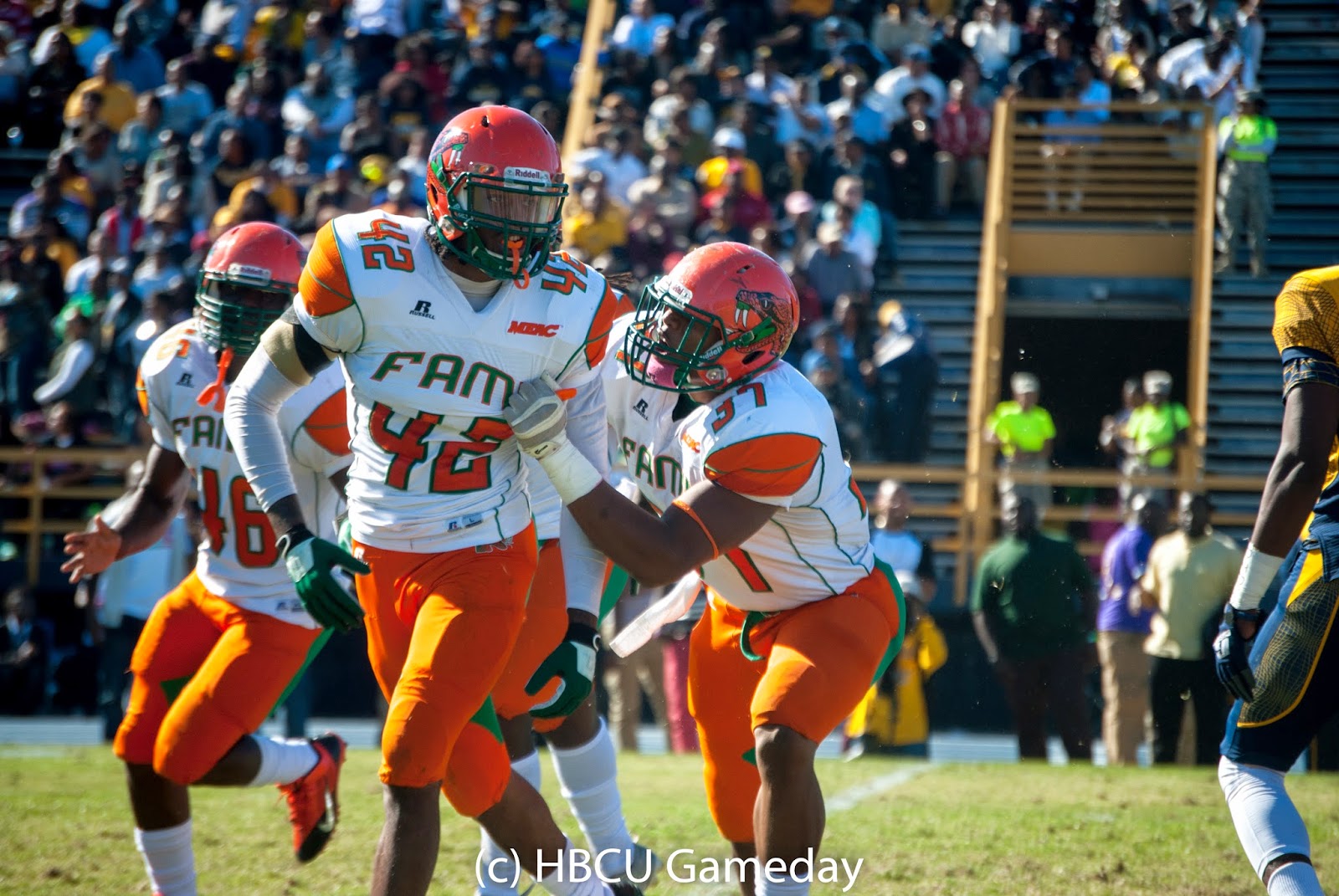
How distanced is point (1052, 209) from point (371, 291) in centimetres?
894

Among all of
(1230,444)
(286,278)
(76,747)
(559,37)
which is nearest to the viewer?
(286,278)

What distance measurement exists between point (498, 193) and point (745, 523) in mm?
989

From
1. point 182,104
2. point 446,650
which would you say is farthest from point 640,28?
point 446,650

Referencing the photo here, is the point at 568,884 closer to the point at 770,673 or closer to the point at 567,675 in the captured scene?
the point at 567,675

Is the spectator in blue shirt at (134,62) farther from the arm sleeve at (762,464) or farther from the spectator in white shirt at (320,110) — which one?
the arm sleeve at (762,464)

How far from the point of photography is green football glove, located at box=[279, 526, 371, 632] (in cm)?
363

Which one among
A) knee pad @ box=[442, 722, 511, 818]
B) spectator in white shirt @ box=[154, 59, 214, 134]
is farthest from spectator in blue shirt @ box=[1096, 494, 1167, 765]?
spectator in white shirt @ box=[154, 59, 214, 134]

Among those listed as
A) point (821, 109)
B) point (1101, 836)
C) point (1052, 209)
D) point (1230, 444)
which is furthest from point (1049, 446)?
point (1101, 836)

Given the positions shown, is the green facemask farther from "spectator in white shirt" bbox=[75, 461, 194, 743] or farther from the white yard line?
"spectator in white shirt" bbox=[75, 461, 194, 743]

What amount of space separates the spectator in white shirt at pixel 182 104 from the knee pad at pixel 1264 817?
40.5 ft

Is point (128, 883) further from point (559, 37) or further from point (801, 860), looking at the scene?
point (559, 37)

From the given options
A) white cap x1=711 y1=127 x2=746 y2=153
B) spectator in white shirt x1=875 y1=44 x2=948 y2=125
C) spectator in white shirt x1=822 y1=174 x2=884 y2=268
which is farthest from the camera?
spectator in white shirt x1=875 y1=44 x2=948 y2=125

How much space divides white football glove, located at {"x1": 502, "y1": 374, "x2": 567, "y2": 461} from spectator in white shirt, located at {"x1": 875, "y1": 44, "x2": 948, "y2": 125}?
9.09 m

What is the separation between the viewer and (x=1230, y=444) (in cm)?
1031
